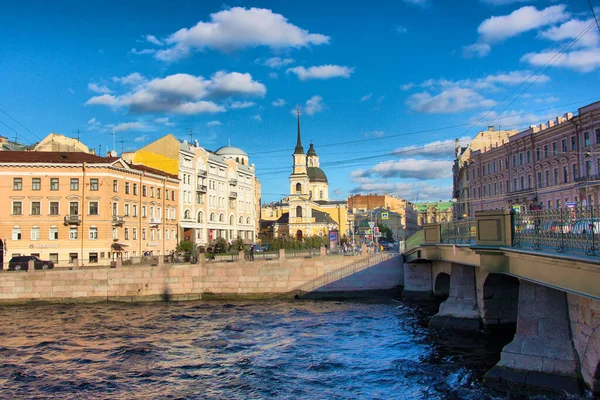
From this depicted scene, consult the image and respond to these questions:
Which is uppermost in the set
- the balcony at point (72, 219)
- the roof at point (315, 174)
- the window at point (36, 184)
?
the roof at point (315, 174)

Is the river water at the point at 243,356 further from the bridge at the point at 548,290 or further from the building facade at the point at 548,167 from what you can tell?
the building facade at the point at 548,167

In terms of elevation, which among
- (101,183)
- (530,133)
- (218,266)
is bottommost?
(218,266)

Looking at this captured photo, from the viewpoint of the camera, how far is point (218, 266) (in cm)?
4044

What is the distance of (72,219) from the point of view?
46.7 meters

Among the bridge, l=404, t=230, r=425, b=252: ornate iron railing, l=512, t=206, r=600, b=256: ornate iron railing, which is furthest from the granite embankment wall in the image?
l=512, t=206, r=600, b=256: ornate iron railing

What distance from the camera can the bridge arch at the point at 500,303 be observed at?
2294 cm

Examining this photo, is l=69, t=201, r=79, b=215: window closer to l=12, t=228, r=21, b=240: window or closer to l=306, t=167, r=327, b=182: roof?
l=12, t=228, r=21, b=240: window

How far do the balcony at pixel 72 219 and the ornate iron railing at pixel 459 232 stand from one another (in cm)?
3411

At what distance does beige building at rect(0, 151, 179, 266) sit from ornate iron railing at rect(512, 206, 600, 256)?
38.8 m

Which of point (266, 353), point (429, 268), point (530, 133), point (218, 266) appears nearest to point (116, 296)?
point (218, 266)

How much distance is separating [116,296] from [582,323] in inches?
1327

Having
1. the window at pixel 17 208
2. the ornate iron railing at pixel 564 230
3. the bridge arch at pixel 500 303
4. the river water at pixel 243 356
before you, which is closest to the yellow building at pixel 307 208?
the window at pixel 17 208

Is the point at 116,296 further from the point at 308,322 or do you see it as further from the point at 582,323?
the point at 582,323

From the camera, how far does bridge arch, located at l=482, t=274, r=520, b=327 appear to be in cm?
2294
